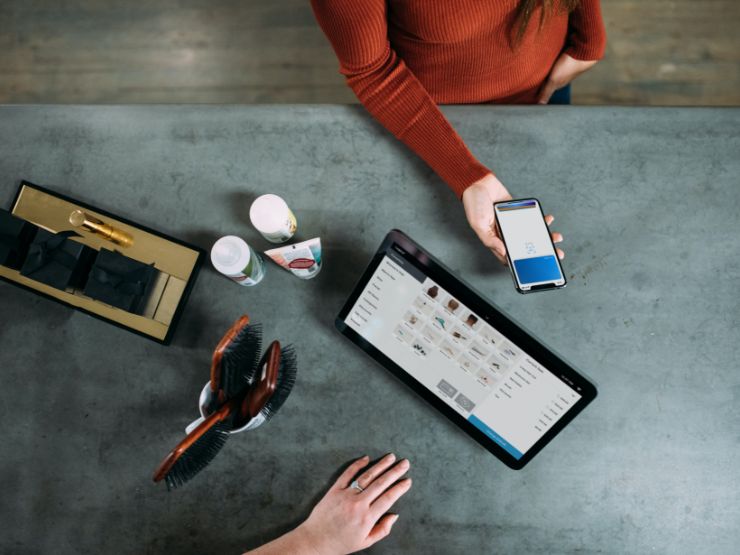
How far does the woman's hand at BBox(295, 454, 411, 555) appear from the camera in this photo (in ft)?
2.82

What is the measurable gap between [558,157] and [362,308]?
1.52 feet

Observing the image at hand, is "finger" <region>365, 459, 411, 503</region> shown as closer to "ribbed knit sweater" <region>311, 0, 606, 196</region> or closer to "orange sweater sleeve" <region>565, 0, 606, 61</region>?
"ribbed knit sweater" <region>311, 0, 606, 196</region>

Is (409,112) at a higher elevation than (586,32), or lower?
lower

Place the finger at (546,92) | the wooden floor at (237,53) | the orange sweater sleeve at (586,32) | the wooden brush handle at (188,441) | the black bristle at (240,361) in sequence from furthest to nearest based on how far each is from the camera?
the wooden floor at (237,53), the finger at (546,92), the orange sweater sleeve at (586,32), the black bristle at (240,361), the wooden brush handle at (188,441)

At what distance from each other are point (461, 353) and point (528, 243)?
8.7 inches

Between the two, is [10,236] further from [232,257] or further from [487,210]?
[487,210]

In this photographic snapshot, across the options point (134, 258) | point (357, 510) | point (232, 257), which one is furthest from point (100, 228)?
point (357, 510)

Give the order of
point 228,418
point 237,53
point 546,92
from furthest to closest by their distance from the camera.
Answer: point 237,53, point 546,92, point 228,418

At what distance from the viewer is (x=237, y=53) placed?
1872 mm

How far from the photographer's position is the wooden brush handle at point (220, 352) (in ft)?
2.34

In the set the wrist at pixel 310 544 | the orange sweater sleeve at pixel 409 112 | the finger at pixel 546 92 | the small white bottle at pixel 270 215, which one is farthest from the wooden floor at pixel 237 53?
the wrist at pixel 310 544

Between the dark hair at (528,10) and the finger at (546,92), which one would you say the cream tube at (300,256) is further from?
the finger at (546,92)

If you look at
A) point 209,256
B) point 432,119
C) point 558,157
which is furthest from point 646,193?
point 209,256

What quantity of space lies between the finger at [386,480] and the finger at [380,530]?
0.05 metres
